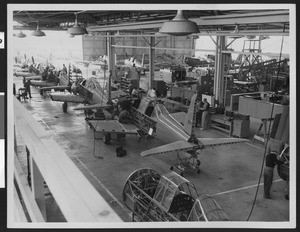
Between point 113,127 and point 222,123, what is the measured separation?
4.11m

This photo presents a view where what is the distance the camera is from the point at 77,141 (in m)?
10.6

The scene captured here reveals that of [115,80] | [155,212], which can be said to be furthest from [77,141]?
[115,80]

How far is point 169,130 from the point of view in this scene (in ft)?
28.5

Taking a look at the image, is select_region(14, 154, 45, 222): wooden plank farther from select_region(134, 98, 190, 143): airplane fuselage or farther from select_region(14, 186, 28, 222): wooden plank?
select_region(134, 98, 190, 143): airplane fuselage

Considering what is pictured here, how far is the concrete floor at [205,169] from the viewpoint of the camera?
6.60m

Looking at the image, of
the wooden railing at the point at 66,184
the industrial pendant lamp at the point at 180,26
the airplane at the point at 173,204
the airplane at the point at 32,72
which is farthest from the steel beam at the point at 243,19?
the airplane at the point at 32,72

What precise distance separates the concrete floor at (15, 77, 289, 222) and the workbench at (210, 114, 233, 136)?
277 millimetres

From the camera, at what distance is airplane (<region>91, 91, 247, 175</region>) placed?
7859 millimetres

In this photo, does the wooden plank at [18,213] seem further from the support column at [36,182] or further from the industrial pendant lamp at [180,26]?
the industrial pendant lamp at [180,26]

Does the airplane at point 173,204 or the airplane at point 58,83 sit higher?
the airplane at point 58,83

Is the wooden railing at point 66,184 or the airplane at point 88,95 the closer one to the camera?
the wooden railing at point 66,184

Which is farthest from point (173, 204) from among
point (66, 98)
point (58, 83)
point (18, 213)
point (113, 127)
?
point (58, 83)

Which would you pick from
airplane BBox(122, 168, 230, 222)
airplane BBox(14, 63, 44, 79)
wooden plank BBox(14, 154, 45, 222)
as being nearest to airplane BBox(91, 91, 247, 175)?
airplane BBox(122, 168, 230, 222)

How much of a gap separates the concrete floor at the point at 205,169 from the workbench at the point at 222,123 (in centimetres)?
28
